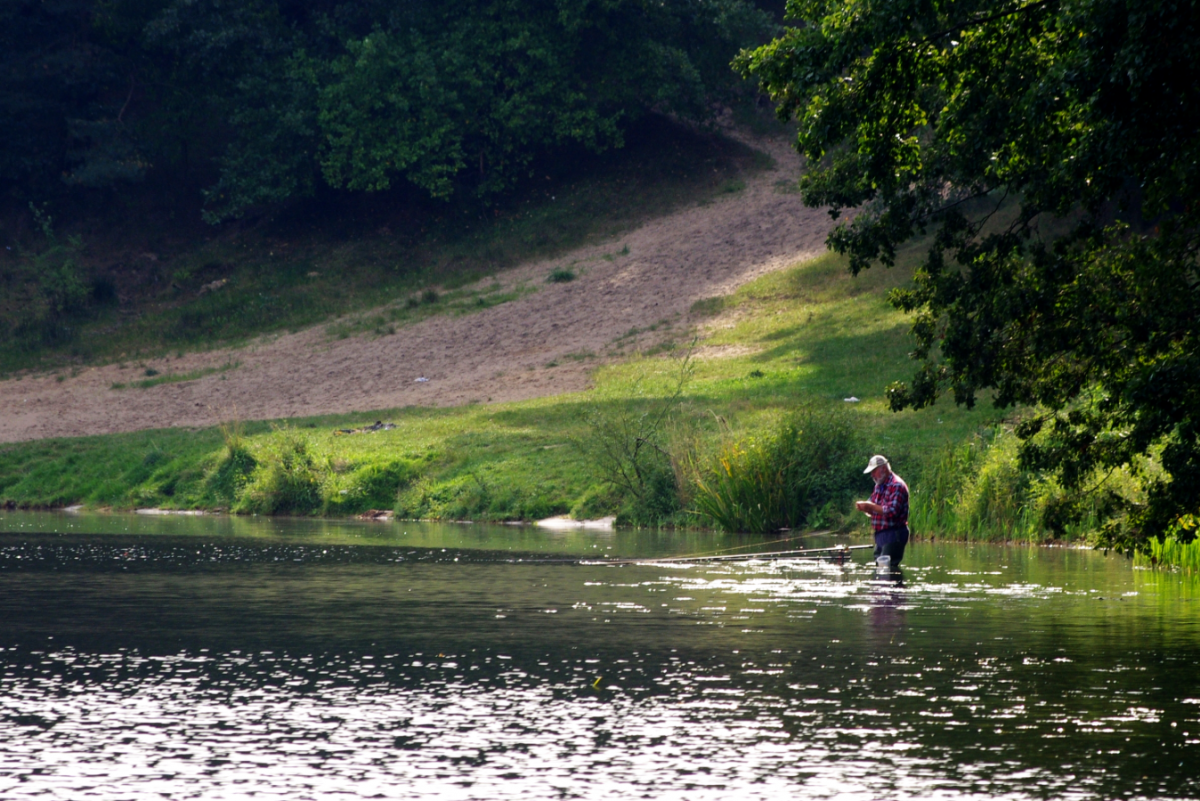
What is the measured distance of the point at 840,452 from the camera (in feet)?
106

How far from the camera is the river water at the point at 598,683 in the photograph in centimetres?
972

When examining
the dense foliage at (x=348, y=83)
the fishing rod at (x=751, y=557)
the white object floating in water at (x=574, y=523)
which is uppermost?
the dense foliage at (x=348, y=83)

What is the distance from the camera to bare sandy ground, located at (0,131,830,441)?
2009 inches

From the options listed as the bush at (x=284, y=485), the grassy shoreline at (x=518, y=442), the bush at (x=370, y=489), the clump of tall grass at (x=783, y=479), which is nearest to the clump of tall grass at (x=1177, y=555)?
the grassy shoreline at (x=518, y=442)

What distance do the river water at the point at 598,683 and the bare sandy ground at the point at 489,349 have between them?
1114 inches

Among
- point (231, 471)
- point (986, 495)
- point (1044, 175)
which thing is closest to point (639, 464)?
point (986, 495)

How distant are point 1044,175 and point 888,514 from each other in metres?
6.14

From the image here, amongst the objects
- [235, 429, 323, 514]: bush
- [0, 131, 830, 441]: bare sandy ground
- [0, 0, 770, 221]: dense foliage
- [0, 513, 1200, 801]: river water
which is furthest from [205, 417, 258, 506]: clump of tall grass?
[0, 0, 770, 221]: dense foliage

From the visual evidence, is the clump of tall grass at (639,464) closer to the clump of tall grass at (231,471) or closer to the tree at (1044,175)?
the clump of tall grass at (231,471)

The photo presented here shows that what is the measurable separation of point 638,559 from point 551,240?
40.3 m

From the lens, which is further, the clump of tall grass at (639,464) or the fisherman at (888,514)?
the clump of tall grass at (639,464)

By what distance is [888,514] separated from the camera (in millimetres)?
22625

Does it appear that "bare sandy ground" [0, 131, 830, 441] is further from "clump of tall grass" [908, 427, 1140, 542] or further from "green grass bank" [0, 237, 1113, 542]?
"clump of tall grass" [908, 427, 1140, 542]

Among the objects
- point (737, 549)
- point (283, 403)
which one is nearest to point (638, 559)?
point (737, 549)
